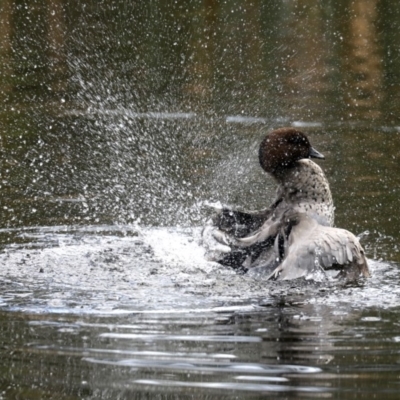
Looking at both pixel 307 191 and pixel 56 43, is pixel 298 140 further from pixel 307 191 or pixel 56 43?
pixel 56 43

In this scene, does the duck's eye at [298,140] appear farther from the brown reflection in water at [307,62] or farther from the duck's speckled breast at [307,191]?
the brown reflection in water at [307,62]

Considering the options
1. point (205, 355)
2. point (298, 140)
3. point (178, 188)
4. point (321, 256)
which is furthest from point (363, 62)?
point (205, 355)

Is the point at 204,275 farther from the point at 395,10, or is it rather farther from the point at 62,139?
the point at 395,10

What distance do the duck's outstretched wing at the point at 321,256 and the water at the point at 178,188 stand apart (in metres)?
0.13

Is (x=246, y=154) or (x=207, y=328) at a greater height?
(x=246, y=154)

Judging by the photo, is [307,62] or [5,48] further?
[5,48]

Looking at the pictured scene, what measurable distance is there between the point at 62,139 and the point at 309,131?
253 centimetres

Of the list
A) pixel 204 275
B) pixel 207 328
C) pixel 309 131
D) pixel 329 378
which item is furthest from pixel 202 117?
pixel 329 378

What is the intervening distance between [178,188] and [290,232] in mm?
2866

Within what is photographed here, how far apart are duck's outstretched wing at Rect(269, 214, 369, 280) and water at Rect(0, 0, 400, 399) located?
129mm

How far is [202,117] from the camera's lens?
42.5 feet

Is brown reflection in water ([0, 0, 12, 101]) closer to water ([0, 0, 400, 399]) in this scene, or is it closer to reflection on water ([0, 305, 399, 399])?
water ([0, 0, 400, 399])

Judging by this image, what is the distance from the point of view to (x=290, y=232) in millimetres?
7562

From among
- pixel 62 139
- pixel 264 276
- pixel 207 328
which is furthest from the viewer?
pixel 62 139
